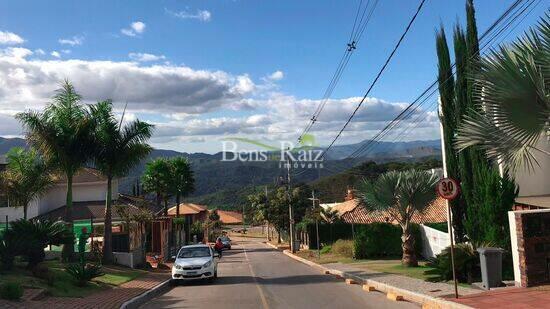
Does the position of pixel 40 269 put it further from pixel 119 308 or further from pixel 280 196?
pixel 280 196

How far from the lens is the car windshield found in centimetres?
2211

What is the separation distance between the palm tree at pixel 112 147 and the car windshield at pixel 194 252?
13.5 ft

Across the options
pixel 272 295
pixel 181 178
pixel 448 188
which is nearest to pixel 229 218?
pixel 181 178

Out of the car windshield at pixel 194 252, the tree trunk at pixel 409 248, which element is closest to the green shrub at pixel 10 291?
the car windshield at pixel 194 252

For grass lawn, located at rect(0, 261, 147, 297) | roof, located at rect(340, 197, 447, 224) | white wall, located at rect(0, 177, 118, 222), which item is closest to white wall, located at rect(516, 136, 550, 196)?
grass lawn, located at rect(0, 261, 147, 297)

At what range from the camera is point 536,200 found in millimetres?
17156

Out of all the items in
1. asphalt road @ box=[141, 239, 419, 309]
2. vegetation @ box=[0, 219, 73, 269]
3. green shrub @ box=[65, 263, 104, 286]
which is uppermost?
vegetation @ box=[0, 219, 73, 269]

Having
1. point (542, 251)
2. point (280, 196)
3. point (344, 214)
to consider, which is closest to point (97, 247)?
point (542, 251)

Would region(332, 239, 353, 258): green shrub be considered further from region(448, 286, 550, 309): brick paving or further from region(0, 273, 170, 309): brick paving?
region(448, 286, 550, 309): brick paving

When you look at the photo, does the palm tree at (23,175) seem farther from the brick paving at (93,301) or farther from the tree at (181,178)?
the tree at (181,178)

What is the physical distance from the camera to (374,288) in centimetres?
1728

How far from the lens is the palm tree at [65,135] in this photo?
22.8 metres

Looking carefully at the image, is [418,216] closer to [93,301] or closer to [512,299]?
[512,299]

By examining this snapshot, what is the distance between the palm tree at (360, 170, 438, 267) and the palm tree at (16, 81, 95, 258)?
12.6 metres
